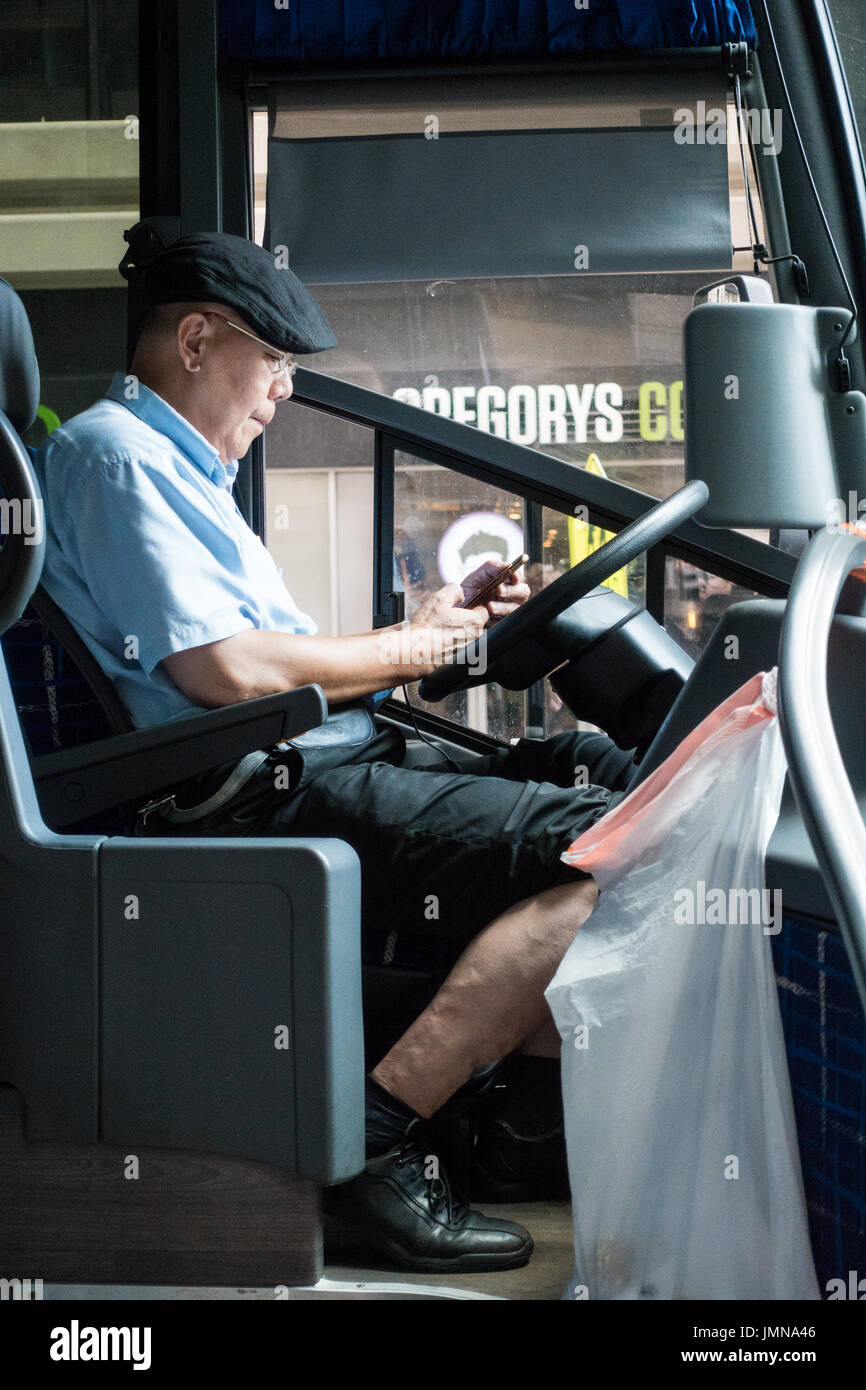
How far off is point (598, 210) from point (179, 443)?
2.66 feet

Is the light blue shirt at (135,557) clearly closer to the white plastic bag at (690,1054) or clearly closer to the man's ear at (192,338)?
the man's ear at (192,338)

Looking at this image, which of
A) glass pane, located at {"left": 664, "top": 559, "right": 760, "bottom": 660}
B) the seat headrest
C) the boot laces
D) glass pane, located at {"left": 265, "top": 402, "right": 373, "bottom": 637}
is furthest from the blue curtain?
the boot laces

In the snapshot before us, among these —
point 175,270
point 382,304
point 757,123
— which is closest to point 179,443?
point 175,270

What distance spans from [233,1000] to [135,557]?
0.46 m

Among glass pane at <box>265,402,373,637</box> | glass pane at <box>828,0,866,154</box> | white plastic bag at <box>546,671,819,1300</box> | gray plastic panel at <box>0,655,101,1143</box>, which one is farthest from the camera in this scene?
glass pane at <box>265,402,373,637</box>

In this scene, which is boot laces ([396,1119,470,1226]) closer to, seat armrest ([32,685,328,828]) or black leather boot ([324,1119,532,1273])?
black leather boot ([324,1119,532,1273])

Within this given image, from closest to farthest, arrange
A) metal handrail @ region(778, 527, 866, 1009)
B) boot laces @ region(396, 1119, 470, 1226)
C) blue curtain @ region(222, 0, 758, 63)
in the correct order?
metal handrail @ region(778, 527, 866, 1009)
boot laces @ region(396, 1119, 470, 1226)
blue curtain @ region(222, 0, 758, 63)

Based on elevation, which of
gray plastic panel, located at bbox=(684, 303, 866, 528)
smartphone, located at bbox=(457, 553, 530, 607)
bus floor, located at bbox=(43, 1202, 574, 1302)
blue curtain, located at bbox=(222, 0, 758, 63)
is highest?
blue curtain, located at bbox=(222, 0, 758, 63)

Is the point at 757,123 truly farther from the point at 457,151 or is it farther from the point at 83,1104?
the point at 83,1104

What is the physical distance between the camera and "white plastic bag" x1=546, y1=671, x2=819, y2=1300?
0.90 m

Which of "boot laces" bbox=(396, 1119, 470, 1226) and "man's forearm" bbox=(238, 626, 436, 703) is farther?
"man's forearm" bbox=(238, 626, 436, 703)

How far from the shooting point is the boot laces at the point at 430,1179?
3.73 ft

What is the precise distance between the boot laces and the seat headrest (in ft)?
2.50

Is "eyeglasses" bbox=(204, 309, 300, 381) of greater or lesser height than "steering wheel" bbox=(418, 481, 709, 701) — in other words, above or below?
above
